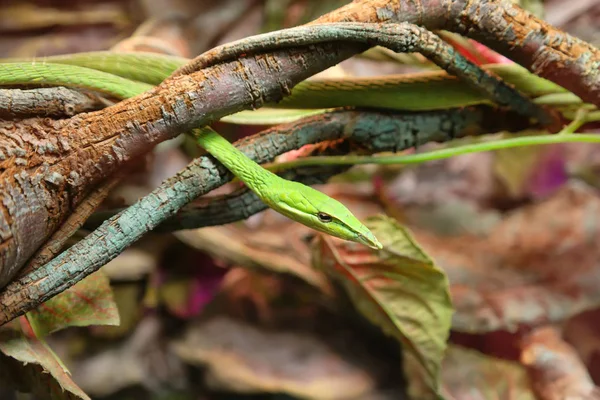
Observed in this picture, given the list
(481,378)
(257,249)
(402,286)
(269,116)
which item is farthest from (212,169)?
(481,378)

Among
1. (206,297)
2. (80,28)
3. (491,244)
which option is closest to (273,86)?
(206,297)

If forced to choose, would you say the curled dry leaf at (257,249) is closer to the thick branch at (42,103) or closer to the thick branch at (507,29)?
the thick branch at (42,103)

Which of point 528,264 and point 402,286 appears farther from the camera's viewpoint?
point 528,264

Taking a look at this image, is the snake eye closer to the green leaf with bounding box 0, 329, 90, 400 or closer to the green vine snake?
the green vine snake

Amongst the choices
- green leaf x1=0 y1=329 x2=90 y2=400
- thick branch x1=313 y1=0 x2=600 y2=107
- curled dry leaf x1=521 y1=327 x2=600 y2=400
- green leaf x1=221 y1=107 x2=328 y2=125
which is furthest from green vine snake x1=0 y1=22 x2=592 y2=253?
curled dry leaf x1=521 y1=327 x2=600 y2=400

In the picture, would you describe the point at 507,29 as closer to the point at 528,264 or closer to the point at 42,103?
the point at 42,103

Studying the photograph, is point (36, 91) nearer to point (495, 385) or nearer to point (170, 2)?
point (170, 2)
